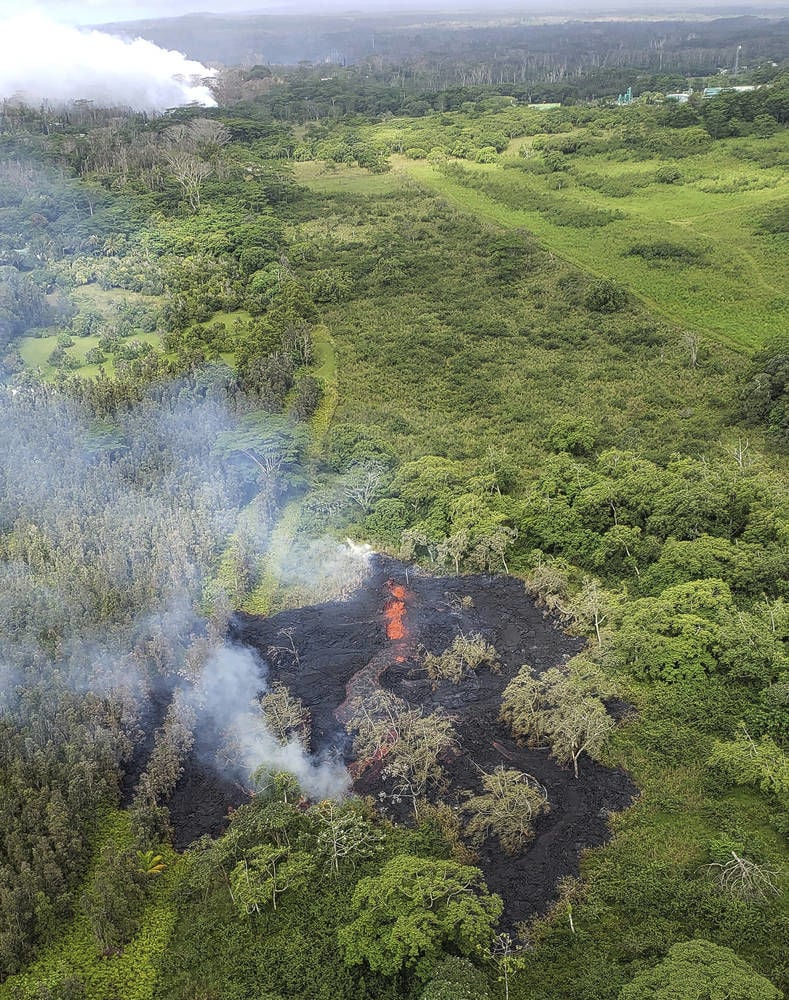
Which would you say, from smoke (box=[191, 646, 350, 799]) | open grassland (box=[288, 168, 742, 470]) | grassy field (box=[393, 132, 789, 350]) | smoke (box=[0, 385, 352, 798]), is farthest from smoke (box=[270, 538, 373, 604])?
grassy field (box=[393, 132, 789, 350])

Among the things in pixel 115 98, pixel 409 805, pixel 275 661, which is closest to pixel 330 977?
pixel 409 805

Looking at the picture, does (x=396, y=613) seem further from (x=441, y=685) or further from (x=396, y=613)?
(x=441, y=685)

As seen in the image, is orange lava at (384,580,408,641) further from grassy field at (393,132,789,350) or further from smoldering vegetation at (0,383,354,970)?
grassy field at (393,132,789,350)

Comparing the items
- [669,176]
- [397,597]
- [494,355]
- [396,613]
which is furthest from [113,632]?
[669,176]

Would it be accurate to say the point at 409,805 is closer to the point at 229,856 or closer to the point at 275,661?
the point at 229,856

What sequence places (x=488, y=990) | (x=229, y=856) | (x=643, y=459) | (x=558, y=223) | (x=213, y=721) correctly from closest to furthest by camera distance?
1. (x=488, y=990)
2. (x=229, y=856)
3. (x=213, y=721)
4. (x=643, y=459)
5. (x=558, y=223)
